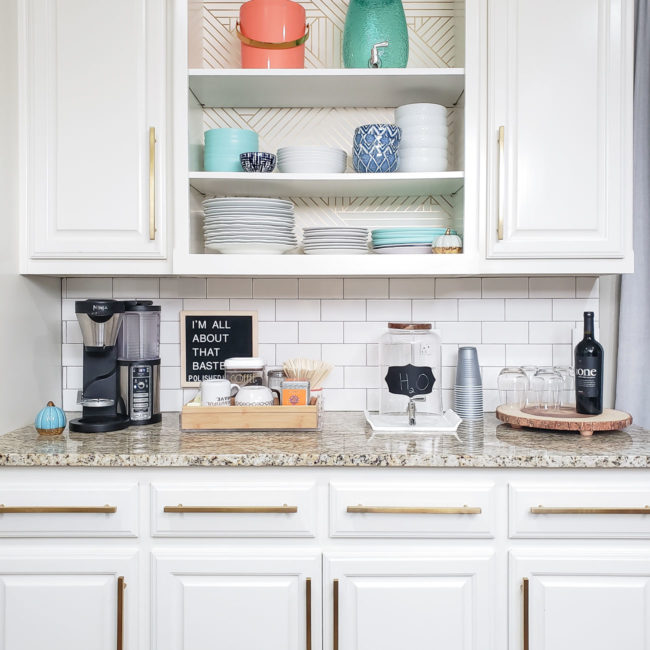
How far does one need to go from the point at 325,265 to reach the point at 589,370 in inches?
35.0

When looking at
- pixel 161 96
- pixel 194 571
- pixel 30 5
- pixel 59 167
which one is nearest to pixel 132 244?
pixel 59 167

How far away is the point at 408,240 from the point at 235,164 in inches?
23.7

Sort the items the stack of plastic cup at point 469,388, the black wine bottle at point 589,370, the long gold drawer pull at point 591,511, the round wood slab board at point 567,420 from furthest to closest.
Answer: the stack of plastic cup at point 469,388, the black wine bottle at point 589,370, the round wood slab board at point 567,420, the long gold drawer pull at point 591,511

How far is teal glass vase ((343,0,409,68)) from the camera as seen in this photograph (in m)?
1.98

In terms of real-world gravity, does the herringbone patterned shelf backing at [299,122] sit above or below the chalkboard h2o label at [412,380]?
above

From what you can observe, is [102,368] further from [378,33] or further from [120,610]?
[378,33]

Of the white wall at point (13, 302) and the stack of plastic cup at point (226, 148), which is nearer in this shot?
the white wall at point (13, 302)

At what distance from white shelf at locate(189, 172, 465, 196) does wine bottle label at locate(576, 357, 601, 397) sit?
0.69 meters

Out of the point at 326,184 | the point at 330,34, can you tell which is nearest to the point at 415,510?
the point at 326,184

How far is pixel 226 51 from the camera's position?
7.38 ft

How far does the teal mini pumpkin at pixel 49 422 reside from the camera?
1866 millimetres

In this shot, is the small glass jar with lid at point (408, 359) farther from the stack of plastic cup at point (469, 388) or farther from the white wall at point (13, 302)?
the white wall at point (13, 302)

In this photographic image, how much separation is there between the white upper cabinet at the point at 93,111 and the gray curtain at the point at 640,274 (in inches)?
62.1

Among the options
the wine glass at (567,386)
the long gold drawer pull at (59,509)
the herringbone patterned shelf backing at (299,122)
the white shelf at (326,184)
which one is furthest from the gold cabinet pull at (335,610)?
the herringbone patterned shelf backing at (299,122)
